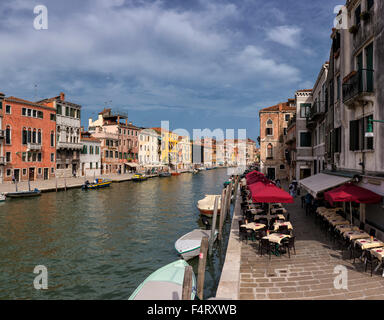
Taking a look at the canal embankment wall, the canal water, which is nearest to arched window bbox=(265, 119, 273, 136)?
the canal water

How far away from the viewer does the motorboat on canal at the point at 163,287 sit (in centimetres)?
820

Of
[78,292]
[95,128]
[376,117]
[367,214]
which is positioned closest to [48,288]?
[78,292]

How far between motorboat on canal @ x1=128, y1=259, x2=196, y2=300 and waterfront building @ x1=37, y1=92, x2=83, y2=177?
41.8 metres

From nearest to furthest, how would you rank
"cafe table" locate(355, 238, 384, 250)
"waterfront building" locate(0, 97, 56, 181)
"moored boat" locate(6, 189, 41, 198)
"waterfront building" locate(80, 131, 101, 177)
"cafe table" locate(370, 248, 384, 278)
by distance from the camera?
1. "cafe table" locate(370, 248, 384, 278)
2. "cafe table" locate(355, 238, 384, 250)
3. "moored boat" locate(6, 189, 41, 198)
4. "waterfront building" locate(0, 97, 56, 181)
5. "waterfront building" locate(80, 131, 101, 177)

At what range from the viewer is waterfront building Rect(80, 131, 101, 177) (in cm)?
5203

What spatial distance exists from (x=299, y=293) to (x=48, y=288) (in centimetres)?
865

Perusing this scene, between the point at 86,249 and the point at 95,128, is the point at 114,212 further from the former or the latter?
the point at 95,128

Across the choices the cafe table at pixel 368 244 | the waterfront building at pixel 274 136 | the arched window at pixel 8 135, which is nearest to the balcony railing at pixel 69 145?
the arched window at pixel 8 135

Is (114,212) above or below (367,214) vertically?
below

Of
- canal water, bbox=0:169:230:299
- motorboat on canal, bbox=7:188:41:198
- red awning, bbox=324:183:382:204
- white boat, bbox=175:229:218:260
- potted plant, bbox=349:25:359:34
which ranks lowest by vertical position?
canal water, bbox=0:169:230:299

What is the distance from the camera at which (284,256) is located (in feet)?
31.5

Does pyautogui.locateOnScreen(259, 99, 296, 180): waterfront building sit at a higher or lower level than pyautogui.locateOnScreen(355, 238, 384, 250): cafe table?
higher

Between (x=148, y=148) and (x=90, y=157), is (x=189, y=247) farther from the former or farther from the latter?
(x=148, y=148)

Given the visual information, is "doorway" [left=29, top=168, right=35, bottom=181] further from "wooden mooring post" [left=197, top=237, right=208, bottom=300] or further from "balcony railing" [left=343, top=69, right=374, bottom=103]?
"balcony railing" [left=343, top=69, right=374, bottom=103]
